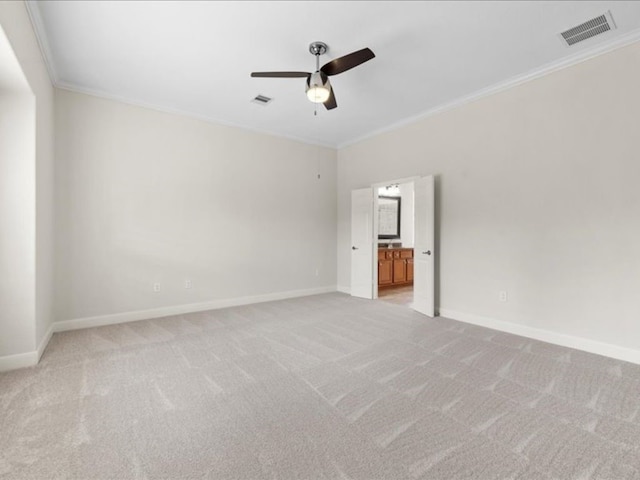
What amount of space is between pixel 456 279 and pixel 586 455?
2.79 metres

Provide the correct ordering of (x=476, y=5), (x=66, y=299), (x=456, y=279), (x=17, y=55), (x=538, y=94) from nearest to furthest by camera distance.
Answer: (x=17, y=55) < (x=476, y=5) < (x=538, y=94) < (x=66, y=299) < (x=456, y=279)

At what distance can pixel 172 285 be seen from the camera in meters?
4.57

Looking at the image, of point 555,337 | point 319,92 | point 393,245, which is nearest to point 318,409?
point 319,92

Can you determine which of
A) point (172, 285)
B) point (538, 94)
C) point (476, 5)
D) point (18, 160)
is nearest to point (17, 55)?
point (18, 160)

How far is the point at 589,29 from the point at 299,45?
269 centimetres

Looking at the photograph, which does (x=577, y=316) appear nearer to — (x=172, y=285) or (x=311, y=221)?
(x=311, y=221)

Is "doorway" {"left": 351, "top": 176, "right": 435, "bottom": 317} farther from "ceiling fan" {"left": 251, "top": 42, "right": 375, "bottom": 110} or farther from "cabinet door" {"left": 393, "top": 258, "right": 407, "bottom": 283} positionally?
"ceiling fan" {"left": 251, "top": 42, "right": 375, "bottom": 110}

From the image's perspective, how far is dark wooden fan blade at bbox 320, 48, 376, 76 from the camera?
2.49 meters

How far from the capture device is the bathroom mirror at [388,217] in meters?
7.45

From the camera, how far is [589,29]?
2795 millimetres

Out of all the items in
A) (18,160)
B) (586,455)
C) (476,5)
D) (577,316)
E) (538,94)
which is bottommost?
(586,455)

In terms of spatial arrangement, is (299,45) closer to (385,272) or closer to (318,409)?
(318,409)

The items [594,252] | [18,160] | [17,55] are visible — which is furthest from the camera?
[594,252]

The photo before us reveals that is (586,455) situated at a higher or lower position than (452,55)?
lower
